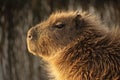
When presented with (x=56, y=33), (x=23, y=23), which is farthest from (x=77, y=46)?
(x=23, y=23)

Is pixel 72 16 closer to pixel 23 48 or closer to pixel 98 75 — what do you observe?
pixel 98 75

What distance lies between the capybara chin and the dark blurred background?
396 cm

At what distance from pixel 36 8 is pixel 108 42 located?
14.2ft

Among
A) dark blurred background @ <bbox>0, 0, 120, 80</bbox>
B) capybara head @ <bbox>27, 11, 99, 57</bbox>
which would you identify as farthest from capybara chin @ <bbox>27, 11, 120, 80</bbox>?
dark blurred background @ <bbox>0, 0, 120, 80</bbox>

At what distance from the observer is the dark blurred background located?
711 cm

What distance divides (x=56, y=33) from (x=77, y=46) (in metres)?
0.19

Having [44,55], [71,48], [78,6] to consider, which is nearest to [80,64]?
[71,48]

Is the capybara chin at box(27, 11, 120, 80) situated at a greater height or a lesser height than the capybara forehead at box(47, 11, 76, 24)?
lesser

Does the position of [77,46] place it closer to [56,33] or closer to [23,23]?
[56,33]

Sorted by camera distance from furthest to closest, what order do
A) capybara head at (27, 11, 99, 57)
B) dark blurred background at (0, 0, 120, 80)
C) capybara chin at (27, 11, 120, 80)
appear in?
1. dark blurred background at (0, 0, 120, 80)
2. capybara head at (27, 11, 99, 57)
3. capybara chin at (27, 11, 120, 80)

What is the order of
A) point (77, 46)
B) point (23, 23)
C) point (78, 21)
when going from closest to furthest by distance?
point (77, 46) < point (78, 21) < point (23, 23)

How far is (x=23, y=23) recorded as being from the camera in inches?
282

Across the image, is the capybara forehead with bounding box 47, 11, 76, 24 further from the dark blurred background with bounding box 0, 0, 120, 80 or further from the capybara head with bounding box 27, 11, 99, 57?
the dark blurred background with bounding box 0, 0, 120, 80

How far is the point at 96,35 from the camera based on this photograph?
2930 mm
